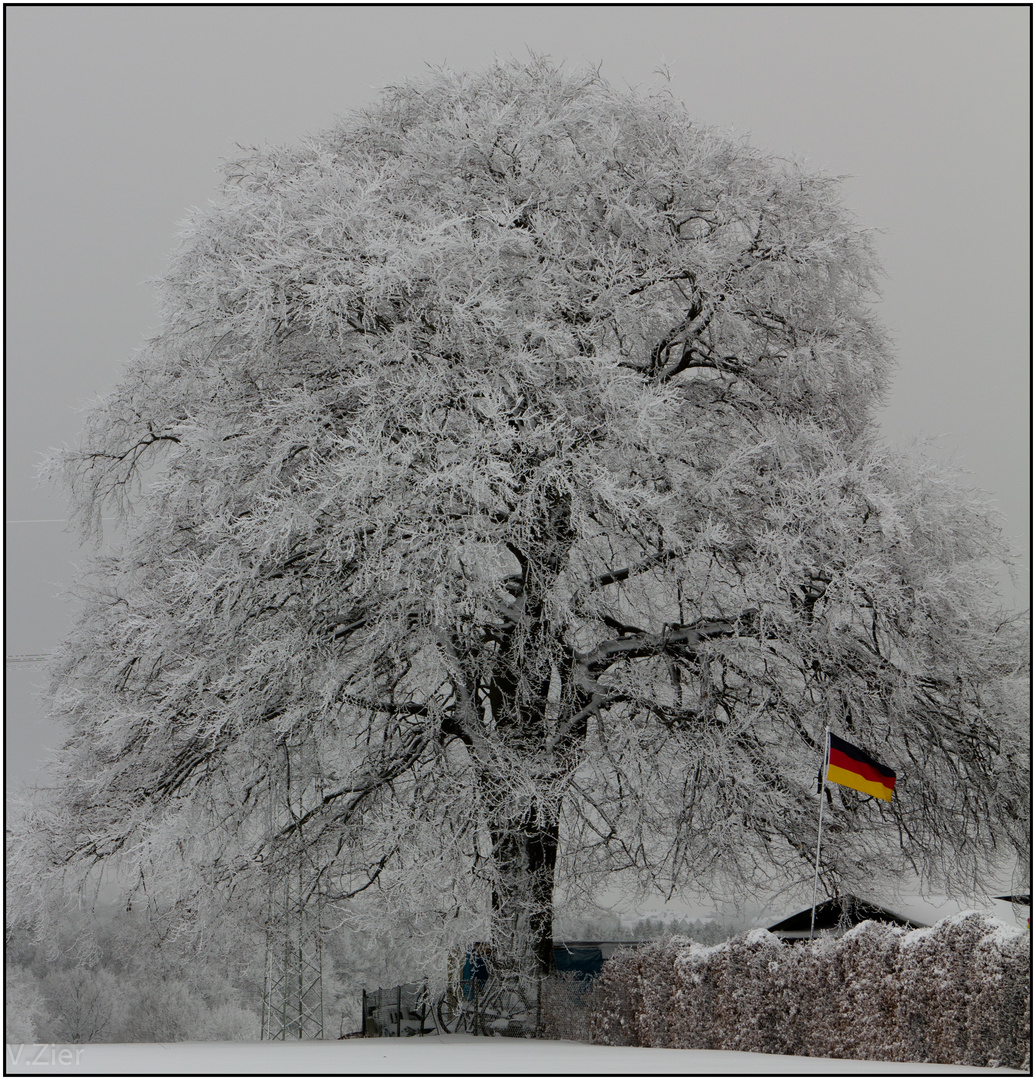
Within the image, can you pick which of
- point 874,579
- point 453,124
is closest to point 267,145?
point 453,124

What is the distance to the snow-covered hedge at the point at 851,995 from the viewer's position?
8008 mm

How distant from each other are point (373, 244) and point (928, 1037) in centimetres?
827

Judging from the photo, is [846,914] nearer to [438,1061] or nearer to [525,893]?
[525,893]

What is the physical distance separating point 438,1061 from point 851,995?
3.48 meters

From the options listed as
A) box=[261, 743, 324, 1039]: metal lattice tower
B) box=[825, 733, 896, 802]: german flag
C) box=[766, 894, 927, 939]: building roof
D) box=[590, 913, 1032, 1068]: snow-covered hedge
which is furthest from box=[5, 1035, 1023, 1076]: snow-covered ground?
box=[766, 894, 927, 939]: building roof

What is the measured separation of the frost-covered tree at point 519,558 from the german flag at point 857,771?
0.66 metres

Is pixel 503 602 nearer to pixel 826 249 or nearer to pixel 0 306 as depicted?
pixel 826 249

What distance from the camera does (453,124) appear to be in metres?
13.9

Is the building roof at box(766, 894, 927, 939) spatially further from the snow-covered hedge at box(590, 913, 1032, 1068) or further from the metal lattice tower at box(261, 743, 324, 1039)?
the metal lattice tower at box(261, 743, 324, 1039)

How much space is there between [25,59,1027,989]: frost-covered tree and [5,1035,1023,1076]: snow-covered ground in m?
1.26

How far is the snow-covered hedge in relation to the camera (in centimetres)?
801

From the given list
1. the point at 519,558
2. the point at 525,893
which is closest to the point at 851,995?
the point at 525,893

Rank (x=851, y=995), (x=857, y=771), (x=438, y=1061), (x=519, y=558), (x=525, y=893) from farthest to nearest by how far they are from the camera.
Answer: (x=519, y=558) < (x=525, y=893) < (x=857, y=771) < (x=438, y=1061) < (x=851, y=995)

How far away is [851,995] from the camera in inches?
358
